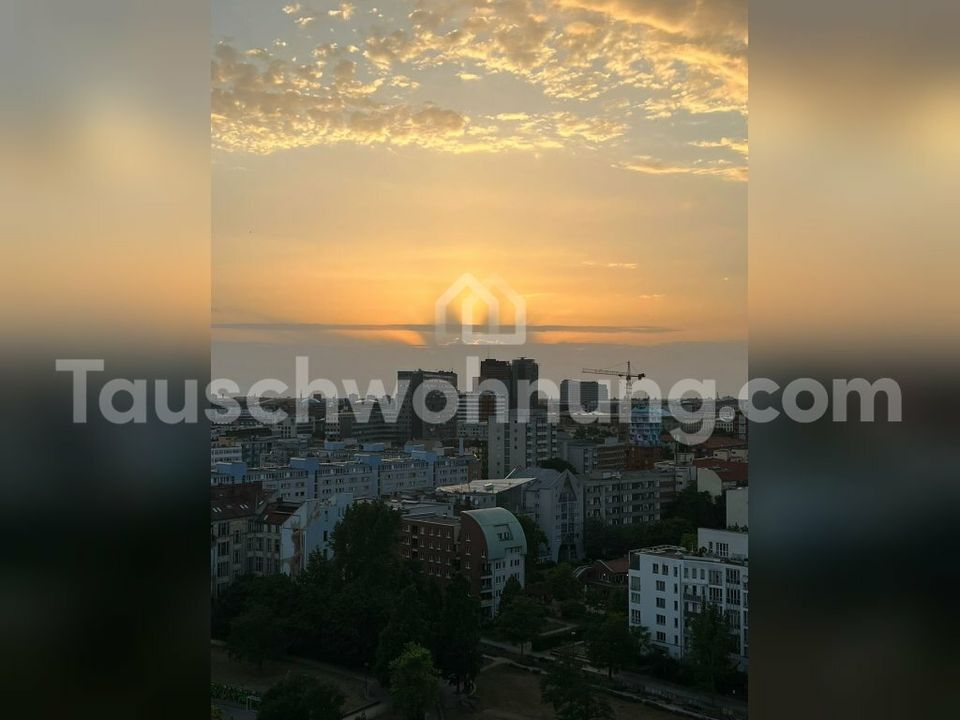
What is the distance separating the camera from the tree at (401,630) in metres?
4.17

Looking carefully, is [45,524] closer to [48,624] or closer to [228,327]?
[48,624]

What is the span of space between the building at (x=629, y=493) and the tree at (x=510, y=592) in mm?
581

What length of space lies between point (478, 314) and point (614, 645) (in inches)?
77.2

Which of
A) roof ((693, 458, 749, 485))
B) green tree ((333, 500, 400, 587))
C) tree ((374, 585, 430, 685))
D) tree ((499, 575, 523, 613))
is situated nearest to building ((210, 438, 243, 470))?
green tree ((333, 500, 400, 587))

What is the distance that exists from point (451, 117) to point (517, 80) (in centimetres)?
44

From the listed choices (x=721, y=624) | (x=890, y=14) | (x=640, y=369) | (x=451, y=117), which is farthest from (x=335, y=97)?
(x=890, y=14)

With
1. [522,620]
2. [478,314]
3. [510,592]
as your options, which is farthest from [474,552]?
[478,314]

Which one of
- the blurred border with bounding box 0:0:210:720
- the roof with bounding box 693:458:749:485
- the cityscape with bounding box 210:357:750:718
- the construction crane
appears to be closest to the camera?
the blurred border with bounding box 0:0:210:720

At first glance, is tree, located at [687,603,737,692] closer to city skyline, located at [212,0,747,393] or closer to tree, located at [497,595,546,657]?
tree, located at [497,595,546,657]

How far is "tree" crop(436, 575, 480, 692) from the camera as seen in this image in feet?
14.3

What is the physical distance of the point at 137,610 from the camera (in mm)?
1004

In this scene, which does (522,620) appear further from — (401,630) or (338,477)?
(338,477)

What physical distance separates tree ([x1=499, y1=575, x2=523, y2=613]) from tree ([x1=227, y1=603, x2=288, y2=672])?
127 cm

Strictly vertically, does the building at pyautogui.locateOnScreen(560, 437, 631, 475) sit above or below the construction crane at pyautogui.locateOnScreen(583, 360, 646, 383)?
below
